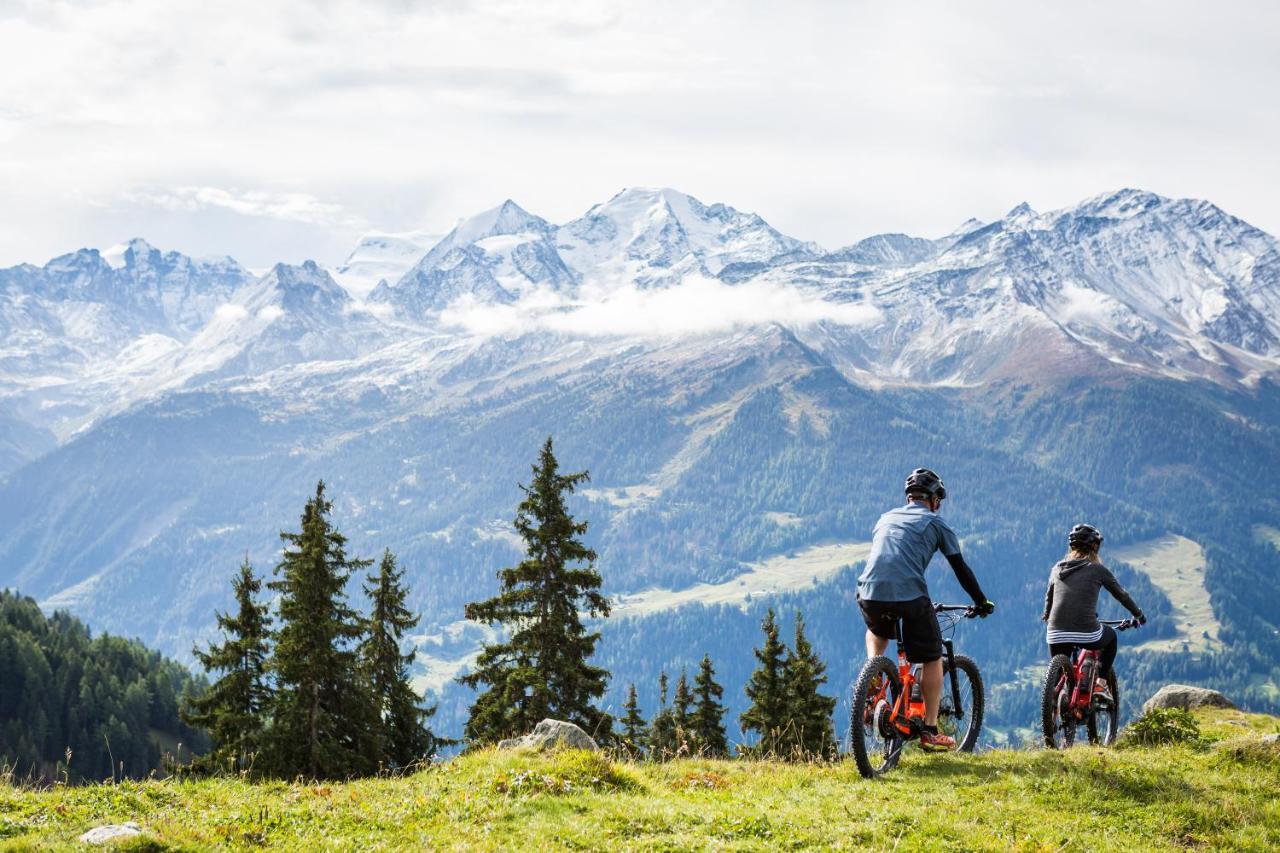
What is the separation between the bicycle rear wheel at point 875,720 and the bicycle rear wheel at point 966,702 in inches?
59.4

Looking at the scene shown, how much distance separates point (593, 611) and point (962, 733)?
58.4 feet

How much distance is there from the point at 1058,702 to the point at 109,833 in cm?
1413

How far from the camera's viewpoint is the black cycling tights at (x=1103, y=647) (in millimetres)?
15766

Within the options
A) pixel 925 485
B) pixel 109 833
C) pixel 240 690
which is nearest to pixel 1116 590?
pixel 925 485

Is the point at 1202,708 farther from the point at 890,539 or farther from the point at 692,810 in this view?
the point at 692,810

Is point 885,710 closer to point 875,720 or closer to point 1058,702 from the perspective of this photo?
point 875,720

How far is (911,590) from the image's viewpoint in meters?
12.7

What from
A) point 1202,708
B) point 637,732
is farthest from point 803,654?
point 1202,708

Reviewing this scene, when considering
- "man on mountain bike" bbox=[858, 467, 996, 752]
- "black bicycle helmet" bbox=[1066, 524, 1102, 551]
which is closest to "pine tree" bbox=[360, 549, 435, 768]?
"black bicycle helmet" bbox=[1066, 524, 1102, 551]

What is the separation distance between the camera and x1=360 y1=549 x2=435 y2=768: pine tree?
3584cm

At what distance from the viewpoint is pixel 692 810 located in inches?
449

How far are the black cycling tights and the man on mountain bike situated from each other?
3.59 meters

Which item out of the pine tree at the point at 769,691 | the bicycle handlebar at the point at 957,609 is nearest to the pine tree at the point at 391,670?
the pine tree at the point at 769,691

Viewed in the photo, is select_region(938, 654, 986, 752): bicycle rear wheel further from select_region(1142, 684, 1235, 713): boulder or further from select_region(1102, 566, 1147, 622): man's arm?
select_region(1142, 684, 1235, 713): boulder
